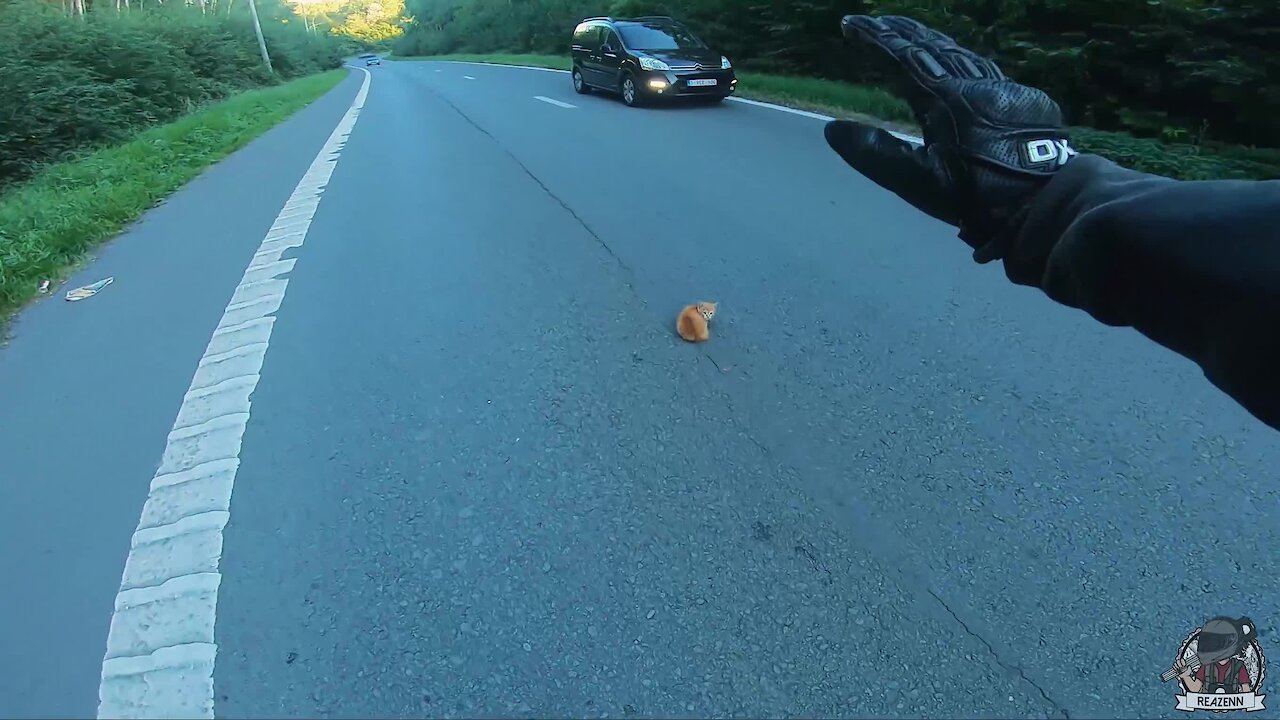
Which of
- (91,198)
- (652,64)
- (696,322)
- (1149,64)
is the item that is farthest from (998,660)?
(652,64)

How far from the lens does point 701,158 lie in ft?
30.1

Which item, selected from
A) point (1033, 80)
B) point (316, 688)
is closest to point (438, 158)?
point (1033, 80)

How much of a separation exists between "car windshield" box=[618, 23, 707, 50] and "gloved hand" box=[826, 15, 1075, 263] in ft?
47.6

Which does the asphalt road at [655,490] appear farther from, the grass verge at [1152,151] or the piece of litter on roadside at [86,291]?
the grass verge at [1152,151]

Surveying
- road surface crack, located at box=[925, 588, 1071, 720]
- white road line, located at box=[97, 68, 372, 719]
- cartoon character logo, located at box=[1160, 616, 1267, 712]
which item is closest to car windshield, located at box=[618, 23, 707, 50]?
white road line, located at box=[97, 68, 372, 719]

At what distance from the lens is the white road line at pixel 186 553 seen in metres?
2.19

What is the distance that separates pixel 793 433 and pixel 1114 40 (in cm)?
782

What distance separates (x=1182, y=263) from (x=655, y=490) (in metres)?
1.93

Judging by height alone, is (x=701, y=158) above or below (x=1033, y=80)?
below

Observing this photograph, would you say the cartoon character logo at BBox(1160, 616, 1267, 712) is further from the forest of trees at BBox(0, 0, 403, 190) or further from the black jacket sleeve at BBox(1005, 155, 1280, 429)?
the forest of trees at BBox(0, 0, 403, 190)

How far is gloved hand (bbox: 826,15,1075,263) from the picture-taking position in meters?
1.94

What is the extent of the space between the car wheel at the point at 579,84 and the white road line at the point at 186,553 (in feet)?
50.1

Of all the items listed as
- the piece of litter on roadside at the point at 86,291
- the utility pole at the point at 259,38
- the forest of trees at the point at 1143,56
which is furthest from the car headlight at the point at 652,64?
the utility pole at the point at 259,38

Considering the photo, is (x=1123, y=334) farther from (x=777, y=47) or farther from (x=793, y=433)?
(x=777, y=47)
